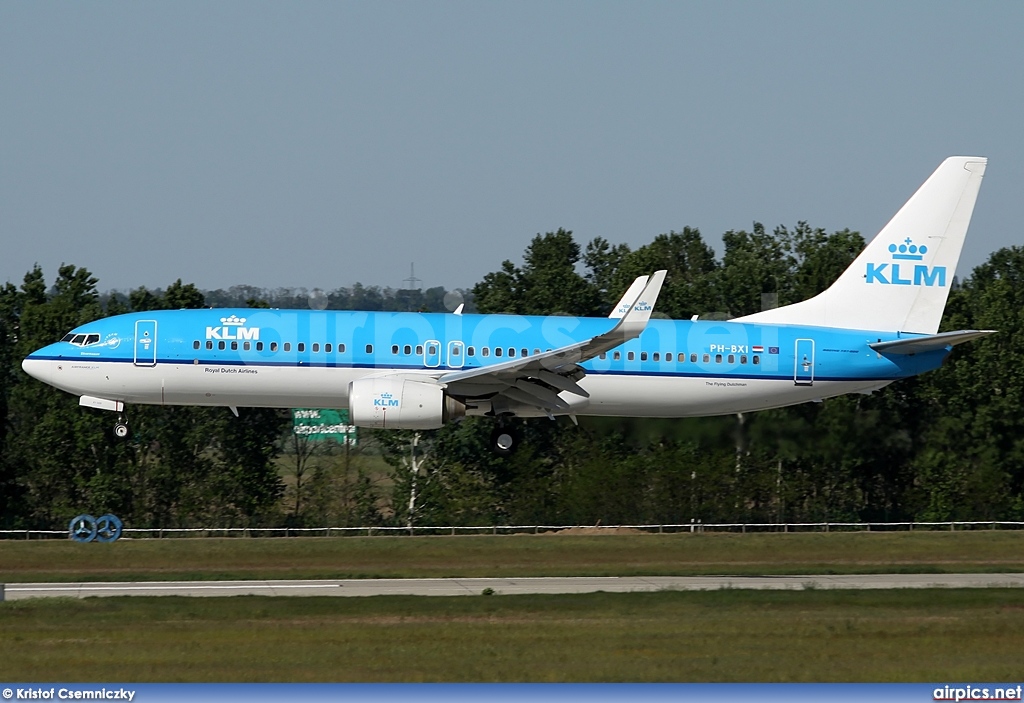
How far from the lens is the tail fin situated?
130 feet

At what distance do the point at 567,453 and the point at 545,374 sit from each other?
68.5 ft

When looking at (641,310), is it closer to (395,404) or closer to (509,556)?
(395,404)

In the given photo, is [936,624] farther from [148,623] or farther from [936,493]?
[936,493]

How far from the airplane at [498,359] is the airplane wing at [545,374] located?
0.07 metres

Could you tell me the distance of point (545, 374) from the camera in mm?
35281

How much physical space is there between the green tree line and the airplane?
141 inches

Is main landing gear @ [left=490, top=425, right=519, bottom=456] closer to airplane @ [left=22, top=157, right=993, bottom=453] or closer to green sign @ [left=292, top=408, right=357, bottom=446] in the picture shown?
airplane @ [left=22, top=157, right=993, bottom=453]

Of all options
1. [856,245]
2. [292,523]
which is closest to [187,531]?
[292,523]

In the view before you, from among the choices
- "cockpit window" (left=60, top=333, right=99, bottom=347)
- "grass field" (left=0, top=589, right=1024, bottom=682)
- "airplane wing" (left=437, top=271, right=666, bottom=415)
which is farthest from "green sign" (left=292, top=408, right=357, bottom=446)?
"grass field" (left=0, top=589, right=1024, bottom=682)

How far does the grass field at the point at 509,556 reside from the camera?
33062mm

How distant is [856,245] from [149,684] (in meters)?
63.4

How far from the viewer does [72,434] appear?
59594mm
